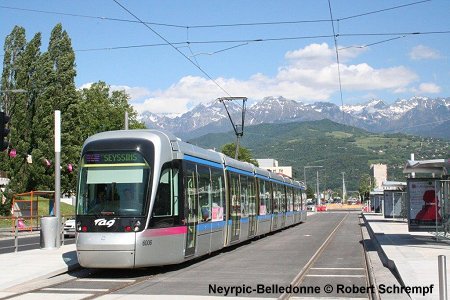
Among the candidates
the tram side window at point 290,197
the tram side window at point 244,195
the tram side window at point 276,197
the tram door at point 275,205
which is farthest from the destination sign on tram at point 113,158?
the tram side window at point 290,197

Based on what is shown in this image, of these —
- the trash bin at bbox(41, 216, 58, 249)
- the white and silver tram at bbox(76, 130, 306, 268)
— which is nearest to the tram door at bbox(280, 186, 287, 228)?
the trash bin at bbox(41, 216, 58, 249)

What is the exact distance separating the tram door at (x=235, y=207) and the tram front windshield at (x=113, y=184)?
6872mm

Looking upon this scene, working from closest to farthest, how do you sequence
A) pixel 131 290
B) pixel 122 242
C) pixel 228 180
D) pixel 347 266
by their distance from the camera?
pixel 131 290
pixel 122 242
pixel 347 266
pixel 228 180

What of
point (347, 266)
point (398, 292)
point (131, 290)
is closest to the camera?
point (398, 292)

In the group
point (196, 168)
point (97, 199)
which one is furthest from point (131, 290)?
point (196, 168)

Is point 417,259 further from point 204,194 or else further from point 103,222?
point 103,222

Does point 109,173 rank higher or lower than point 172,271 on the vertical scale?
higher

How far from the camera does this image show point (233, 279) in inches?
550

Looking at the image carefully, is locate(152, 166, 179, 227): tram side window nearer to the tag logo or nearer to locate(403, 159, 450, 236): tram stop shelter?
the tag logo

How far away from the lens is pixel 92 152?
15469 mm

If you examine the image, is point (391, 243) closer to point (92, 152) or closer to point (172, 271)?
point (172, 271)

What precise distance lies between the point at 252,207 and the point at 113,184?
11082 mm

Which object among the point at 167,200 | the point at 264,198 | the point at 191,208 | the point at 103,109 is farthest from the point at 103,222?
the point at 103,109

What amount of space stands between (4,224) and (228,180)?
90.1 ft
